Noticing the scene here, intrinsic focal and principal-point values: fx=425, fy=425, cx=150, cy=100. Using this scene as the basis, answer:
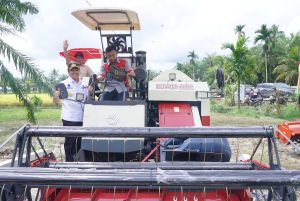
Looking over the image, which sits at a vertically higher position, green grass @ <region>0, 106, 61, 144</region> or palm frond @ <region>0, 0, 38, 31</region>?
palm frond @ <region>0, 0, 38, 31</region>

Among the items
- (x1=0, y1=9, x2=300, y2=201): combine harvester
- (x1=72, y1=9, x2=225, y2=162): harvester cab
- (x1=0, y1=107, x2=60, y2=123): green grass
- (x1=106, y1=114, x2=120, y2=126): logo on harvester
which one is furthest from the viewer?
(x1=0, y1=107, x2=60, y2=123): green grass

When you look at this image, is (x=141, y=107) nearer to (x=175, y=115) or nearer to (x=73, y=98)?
(x=175, y=115)

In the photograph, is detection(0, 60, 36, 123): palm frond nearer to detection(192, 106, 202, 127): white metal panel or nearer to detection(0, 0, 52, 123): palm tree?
detection(0, 0, 52, 123): palm tree

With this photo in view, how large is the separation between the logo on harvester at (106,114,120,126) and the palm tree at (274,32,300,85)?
4330cm

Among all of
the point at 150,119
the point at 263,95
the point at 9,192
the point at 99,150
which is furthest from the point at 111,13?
the point at 263,95

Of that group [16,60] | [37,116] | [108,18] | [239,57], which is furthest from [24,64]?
[239,57]

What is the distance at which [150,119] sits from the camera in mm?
5855

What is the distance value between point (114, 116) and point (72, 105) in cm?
95

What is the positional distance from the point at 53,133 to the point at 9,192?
2.35 feet

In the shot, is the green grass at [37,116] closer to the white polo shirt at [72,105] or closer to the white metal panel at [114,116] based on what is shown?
the white polo shirt at [72,105]

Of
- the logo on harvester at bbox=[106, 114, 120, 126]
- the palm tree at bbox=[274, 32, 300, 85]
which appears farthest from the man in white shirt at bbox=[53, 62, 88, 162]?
the palm tree at bbox=[274, 32, 300, 85]

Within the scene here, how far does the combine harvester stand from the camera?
267cm

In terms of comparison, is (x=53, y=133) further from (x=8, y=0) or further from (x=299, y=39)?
(x=299, y=39)

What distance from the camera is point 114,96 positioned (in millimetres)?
5426
